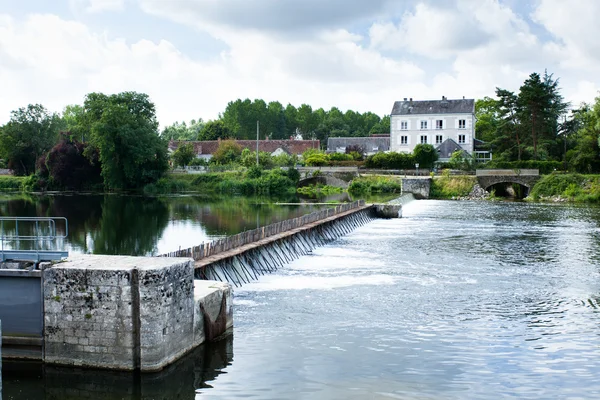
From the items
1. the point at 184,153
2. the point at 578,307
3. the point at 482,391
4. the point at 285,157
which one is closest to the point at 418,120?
the point at 285,157

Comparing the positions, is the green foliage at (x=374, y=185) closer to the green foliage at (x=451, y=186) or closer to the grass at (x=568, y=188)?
the green foliage at (x=451, y=186)

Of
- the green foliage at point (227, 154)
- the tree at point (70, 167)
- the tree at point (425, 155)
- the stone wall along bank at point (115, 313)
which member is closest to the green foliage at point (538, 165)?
the tree at point (425, 155)

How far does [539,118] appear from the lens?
75.5 m

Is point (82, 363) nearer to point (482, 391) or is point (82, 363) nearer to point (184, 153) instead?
point (482, 391)

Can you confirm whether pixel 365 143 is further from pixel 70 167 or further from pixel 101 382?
pixel 101 382

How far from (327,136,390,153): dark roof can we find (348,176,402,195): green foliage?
99.3ft

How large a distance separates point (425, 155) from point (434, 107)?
1412cm

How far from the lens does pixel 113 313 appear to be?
12328 millimetres

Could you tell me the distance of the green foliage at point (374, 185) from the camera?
244ft

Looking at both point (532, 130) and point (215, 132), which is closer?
point (532, 130)

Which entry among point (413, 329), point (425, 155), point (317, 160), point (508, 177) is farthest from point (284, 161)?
point (413, 329)

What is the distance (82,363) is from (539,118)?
236 ft

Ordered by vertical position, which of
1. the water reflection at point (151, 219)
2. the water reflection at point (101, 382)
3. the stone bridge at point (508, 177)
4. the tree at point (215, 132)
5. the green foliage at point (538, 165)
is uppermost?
the tree at point (215, 132)

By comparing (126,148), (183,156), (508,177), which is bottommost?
(508,177)
